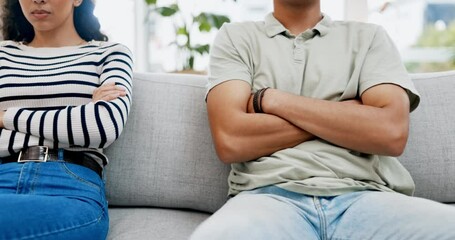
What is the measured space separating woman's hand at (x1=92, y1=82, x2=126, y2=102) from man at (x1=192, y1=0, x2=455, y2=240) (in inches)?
10.5

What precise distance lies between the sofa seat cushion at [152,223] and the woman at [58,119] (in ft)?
0.26

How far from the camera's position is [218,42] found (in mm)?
1618

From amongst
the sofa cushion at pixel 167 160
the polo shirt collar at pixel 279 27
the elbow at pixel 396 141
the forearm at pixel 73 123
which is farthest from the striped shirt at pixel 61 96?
the elbow at pixel 396 141

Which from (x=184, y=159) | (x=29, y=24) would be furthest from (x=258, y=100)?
(x=29, y=24)

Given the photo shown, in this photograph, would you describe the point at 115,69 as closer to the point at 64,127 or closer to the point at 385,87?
the point at 64,127

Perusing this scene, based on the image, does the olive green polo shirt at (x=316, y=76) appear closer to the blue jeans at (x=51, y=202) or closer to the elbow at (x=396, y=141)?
the elbow at (x=396, y=141)

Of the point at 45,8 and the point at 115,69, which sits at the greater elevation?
the point at 45,8

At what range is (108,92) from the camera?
152 cm

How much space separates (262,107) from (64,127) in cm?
55

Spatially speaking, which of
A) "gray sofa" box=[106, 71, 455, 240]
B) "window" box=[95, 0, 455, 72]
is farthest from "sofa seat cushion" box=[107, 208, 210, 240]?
"window" box=[95, 0, 455, 72]

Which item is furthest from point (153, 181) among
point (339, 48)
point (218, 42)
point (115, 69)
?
point (339, 48)

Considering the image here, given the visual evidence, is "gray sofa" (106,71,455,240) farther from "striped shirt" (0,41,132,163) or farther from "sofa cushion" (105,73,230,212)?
"striped shirt" (0,41,132,163)

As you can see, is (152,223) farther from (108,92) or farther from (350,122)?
(350,122)

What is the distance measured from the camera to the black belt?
1480mm
